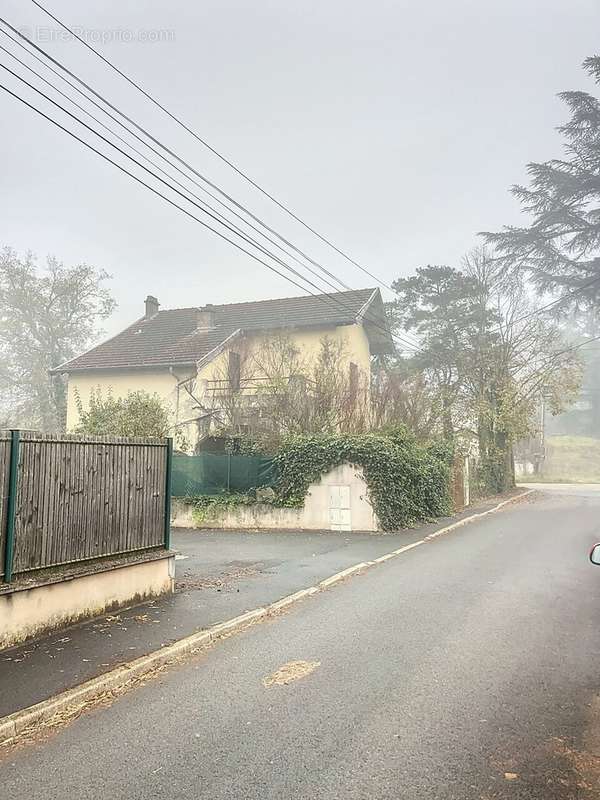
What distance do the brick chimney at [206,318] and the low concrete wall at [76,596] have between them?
21377 millimetres

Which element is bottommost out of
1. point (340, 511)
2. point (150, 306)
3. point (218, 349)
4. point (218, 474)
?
point (340, 511)

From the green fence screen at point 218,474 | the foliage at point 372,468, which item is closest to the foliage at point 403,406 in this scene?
the foliage at point 372,468

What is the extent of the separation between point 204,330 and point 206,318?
739mm

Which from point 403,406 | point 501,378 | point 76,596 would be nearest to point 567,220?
point 501,378

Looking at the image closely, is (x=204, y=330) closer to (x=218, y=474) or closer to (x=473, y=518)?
(x=218, y=474)

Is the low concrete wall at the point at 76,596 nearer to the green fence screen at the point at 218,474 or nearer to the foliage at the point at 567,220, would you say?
the green fence screen at the point at 218,474

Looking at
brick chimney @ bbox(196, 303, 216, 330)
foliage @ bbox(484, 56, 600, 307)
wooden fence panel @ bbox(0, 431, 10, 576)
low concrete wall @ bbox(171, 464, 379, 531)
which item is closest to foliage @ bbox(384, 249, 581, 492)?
foliage @ bbox(484, 56, 600, 307)

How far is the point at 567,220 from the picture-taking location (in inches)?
1148

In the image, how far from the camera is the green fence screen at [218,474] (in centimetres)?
1589

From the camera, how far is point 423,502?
54.5 feet

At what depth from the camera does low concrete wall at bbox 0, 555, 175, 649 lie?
569 cm

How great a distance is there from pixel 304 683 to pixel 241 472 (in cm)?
1118

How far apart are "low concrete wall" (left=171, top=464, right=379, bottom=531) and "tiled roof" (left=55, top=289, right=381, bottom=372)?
1039 cm

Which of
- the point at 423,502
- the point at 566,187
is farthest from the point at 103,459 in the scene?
the point at 566,187
